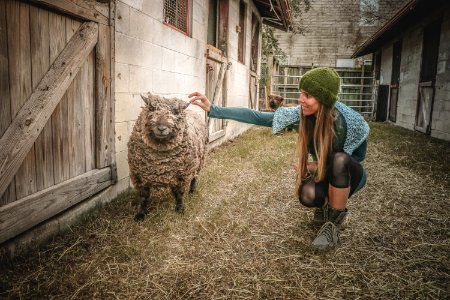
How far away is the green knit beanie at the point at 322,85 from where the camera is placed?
95.6 inches

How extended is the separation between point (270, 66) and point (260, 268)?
12.5 metres

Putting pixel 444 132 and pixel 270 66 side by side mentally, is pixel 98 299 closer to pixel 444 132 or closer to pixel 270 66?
pixel 444 132

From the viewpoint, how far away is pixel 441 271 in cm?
236

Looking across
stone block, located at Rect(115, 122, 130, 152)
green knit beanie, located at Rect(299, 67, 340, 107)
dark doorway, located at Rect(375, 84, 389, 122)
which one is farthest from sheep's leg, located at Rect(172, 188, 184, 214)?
dark doorway, located at Rect(375, 84, 389, 122)

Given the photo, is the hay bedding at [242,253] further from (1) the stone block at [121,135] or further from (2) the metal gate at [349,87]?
(2) the metal gate at [349,87]

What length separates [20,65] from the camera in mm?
2236

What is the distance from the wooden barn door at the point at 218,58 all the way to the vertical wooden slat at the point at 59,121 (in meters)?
4.16

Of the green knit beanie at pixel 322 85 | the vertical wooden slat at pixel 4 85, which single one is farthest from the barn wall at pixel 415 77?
the vertical wooden slat at pixel 4 85

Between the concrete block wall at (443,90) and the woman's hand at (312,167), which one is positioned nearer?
the woman's hand at (312,167)

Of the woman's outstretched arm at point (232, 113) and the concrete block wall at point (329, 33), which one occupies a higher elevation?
the concrete block wall at point (329, 33)

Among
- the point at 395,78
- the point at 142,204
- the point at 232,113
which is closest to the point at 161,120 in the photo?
the point at 232,113

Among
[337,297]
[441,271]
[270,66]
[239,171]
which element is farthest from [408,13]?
[337,297]

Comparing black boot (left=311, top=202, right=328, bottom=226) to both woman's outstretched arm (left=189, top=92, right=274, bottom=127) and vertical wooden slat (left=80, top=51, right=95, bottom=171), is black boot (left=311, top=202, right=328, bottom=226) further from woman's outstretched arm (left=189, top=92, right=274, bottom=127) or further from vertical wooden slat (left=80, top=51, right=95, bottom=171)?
vertical wooden slat (left=80, top=51, right=95, bottom=171)

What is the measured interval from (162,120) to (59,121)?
829mm
